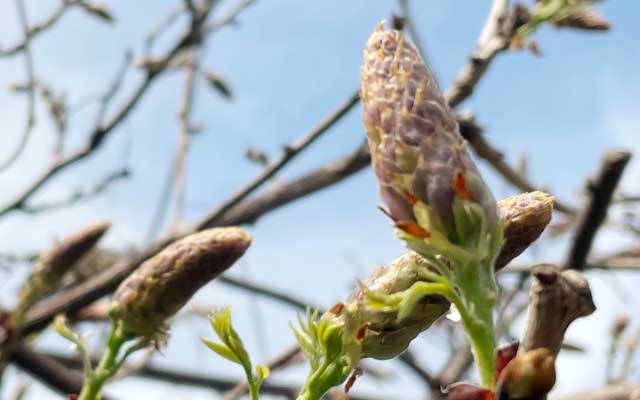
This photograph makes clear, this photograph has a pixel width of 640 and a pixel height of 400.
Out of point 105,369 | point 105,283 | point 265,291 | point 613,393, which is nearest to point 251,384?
point 105,369

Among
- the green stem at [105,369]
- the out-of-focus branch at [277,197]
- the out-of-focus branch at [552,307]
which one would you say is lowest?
the out-of-focus branch at [277,197]

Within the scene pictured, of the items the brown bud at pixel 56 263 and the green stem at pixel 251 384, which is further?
the brown bud at pixel 56 263

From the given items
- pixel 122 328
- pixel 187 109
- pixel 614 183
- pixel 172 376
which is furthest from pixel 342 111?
pixel 187 109

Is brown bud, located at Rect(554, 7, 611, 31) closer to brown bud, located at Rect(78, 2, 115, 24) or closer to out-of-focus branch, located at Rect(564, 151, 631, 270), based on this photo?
out-of-focus branch, located at Rect(564, 151, 631, 270)

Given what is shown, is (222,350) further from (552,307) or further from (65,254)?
(65,254)

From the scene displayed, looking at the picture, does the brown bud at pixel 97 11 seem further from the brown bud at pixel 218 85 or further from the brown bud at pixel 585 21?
the brown bud at pixel 585 21

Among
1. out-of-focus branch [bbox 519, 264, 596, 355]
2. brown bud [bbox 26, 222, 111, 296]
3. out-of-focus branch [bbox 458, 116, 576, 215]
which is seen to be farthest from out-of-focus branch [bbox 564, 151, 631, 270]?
out-of-focus branch [bbox 519, 264, 596, 355]

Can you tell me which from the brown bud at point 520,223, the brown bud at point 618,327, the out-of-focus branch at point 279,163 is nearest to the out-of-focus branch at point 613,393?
the brown bud at point 520,223
